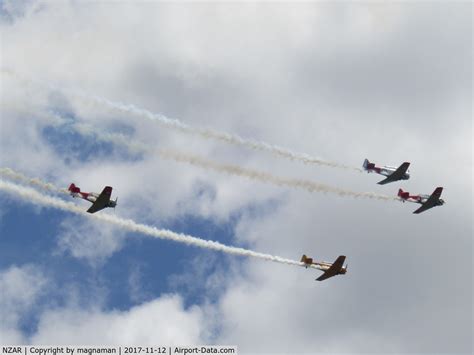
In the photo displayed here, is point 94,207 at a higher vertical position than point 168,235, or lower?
higher

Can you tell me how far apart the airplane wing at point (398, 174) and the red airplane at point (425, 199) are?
5.53 feet

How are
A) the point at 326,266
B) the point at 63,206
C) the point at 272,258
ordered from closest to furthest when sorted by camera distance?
the point at 63,206 < the point at 272,258 < the point at 326,266

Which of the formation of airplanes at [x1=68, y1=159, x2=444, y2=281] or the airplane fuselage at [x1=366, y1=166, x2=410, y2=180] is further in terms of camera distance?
the airplane fuselage at [x1=366, y1=166, x2=410, y2=180]

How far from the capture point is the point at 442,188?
9562 cm

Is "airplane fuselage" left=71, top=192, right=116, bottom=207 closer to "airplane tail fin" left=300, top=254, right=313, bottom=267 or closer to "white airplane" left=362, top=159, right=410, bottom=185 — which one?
"airplane tail fin" left=300, top=254, right=313, bottom=267

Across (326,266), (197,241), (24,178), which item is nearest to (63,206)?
(24,178)

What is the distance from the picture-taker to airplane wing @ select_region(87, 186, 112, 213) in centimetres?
8600

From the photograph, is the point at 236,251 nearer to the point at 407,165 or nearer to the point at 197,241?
the point at 197,241

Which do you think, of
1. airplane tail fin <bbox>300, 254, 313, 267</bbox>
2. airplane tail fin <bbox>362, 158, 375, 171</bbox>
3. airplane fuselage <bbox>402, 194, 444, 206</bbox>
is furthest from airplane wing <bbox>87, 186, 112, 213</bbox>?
airplane fuselage <bbox>402, 194, 444, 206</bbox>

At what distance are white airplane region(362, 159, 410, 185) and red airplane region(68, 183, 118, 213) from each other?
29.4 meters

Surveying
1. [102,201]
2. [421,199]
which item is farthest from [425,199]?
[102,201]

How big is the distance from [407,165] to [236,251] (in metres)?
25.0

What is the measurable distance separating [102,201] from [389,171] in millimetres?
33402

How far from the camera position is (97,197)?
8675 centimetres
